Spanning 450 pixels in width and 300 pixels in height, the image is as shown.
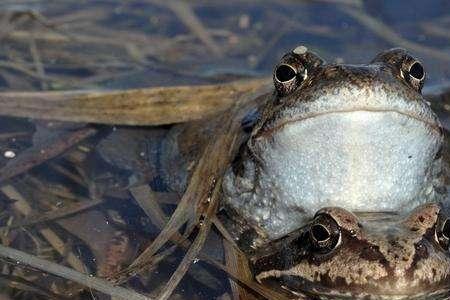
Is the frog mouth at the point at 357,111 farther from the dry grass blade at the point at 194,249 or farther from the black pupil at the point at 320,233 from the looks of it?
the dry grass blade at the point at 194,249

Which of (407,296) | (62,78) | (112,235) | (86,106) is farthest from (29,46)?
(407,296)

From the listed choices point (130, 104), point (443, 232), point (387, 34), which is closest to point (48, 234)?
point (130, 104)

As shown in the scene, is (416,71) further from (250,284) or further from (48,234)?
(48,234)

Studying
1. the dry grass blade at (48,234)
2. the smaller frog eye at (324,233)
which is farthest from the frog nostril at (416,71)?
the dry grass blade at (48,234)

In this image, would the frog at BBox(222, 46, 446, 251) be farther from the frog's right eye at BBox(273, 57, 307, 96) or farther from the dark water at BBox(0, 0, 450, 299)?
the dark water at BBox(0, 0, 450, 299)

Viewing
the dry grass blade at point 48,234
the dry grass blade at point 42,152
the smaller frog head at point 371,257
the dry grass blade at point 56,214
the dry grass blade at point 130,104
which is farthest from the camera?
the dry grass blade at point 130,104

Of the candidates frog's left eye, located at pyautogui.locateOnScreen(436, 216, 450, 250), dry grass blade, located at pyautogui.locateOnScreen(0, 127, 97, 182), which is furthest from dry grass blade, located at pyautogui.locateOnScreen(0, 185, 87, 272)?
frog's left eye, located at pyautogui.locateOnScreen(436, 216, 450, 250)
